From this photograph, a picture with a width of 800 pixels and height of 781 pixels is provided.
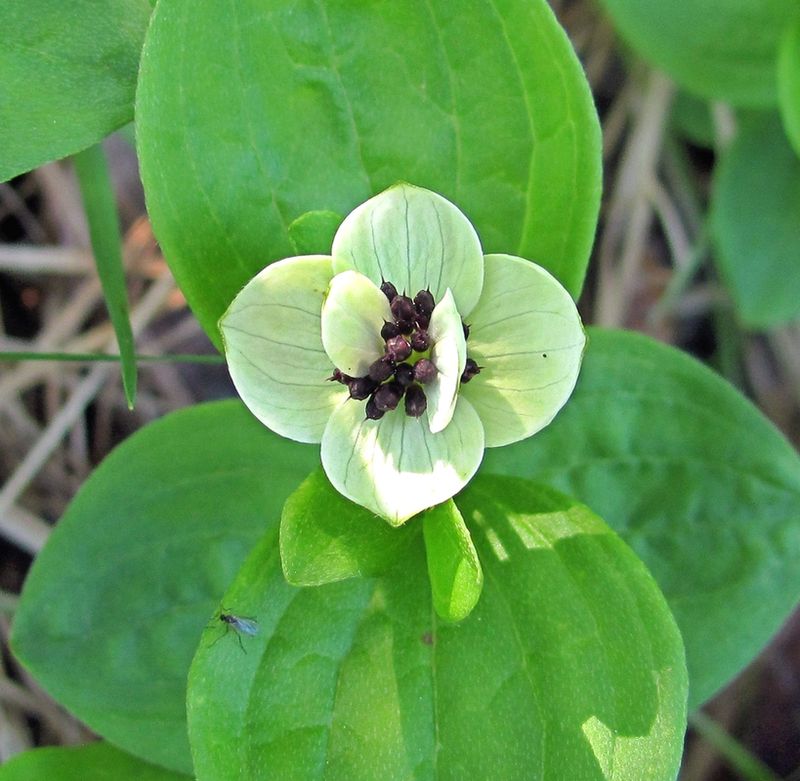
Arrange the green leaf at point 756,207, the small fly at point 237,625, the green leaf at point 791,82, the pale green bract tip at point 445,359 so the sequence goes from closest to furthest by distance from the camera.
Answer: the pale green bract tip at point 445,359, the small fly at point 237,625, the green leaf at point 791,82, the green leaf at point 756,207

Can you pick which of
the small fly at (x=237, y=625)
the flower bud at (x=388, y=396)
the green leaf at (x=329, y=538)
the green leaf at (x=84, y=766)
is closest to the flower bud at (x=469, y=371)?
the flower bud at (x=388, y=396)

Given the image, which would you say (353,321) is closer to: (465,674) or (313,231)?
(313,231)

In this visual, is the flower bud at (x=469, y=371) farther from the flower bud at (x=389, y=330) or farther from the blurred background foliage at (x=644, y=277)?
the blurred background foliage at (x=644, y=277)

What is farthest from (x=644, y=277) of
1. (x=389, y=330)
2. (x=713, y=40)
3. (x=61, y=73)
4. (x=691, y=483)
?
(x=61, y=73)

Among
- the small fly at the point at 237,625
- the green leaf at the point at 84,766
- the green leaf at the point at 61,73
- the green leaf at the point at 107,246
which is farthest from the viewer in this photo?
the green leaf at the point at 84,766

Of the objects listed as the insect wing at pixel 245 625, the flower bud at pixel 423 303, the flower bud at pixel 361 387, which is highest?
the flower bud at pixel 423 303

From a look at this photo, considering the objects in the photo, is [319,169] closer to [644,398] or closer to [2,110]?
[2,110]

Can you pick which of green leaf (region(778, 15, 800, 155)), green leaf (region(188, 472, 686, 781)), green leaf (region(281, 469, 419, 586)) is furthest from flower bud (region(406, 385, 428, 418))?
green leaf (region(778, 15, 800, 155))

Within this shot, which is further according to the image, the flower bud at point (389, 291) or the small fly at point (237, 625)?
the small fly at point (237, 625)
